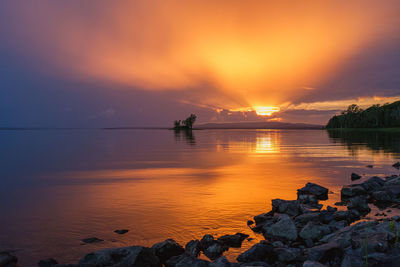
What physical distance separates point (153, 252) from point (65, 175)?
80.5ft

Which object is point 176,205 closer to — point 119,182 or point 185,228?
point 185,228

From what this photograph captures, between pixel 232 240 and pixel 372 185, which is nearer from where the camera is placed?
pixel 232 240

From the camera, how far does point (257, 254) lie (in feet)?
33.2

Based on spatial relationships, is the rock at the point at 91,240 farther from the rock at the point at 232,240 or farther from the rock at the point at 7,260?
the rock at the point at 232,240

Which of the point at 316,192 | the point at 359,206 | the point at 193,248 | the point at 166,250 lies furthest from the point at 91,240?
the point at 316,192

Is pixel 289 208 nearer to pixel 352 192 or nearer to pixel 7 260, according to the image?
pixel 352 192

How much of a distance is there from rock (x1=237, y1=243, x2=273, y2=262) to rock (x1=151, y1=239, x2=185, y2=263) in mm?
2291

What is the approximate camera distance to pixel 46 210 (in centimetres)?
1750

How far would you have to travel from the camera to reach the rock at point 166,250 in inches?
418

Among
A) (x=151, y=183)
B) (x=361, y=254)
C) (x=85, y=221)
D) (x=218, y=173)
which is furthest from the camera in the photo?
(x=218, y=173)

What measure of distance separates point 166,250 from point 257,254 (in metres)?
3.29

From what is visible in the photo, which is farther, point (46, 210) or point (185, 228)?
Result: point (46, 210)

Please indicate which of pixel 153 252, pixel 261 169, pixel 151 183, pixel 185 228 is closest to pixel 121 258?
pixel 153 252

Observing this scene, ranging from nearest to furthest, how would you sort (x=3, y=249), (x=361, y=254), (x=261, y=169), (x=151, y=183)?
(x=361, y=254) → (x=3, y=249) → (x=151, y=183) → (x=261, y=169)
